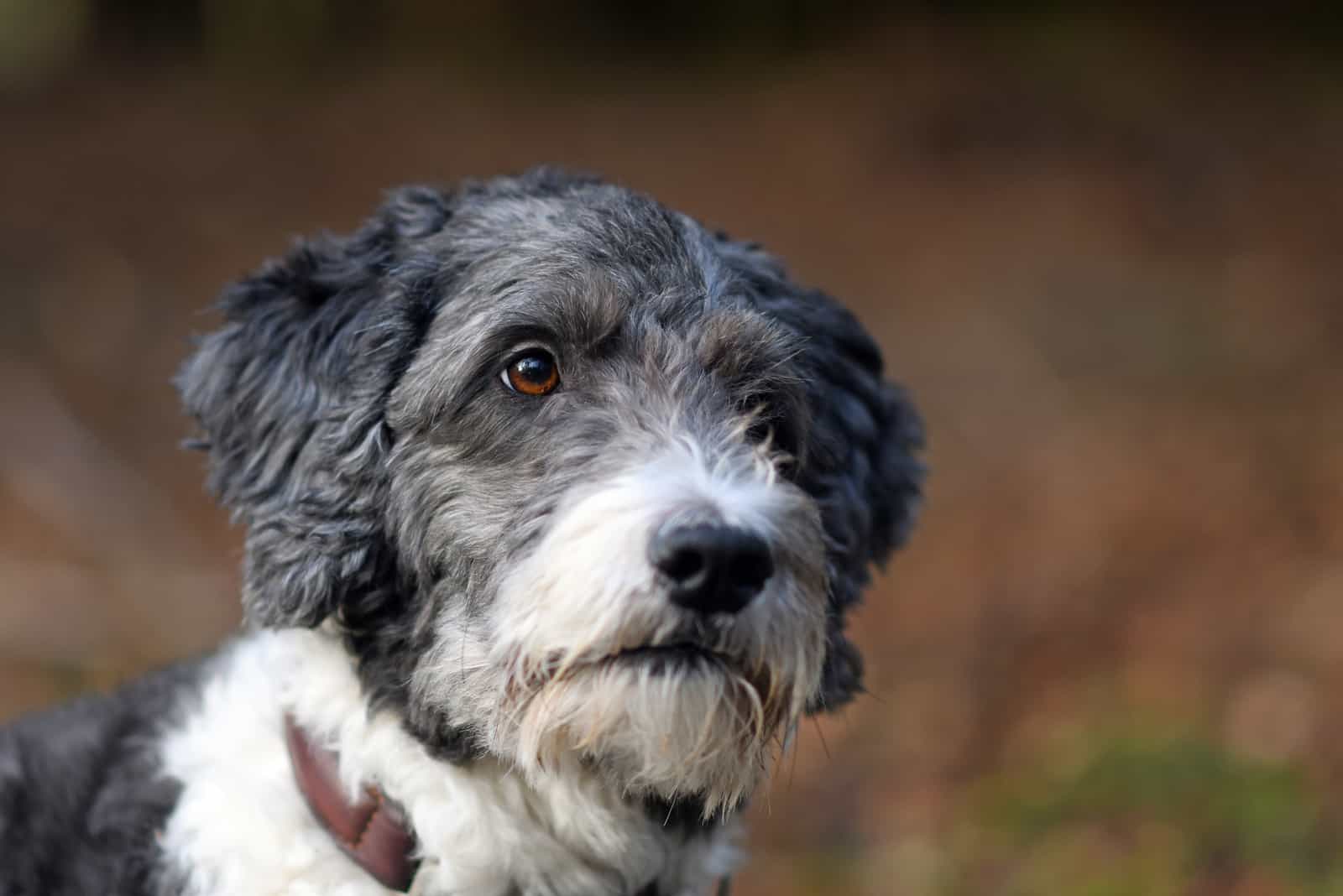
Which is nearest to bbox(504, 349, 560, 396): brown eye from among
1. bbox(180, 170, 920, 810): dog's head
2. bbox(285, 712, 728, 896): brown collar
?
bbox(180, 170, 920, 810): dog's head

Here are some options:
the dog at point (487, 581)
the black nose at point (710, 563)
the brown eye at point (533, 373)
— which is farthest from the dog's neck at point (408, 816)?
the brown eye at point (533, 373)

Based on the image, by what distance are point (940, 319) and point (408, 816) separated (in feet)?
27.9

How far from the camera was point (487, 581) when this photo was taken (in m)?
3.04

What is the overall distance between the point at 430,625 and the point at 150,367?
25.4ft

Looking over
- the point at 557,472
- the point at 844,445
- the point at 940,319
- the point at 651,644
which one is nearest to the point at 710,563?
the point at 651,644

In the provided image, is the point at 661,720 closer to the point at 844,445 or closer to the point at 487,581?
the point at 487,581

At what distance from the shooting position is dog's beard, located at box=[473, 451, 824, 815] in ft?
8.84

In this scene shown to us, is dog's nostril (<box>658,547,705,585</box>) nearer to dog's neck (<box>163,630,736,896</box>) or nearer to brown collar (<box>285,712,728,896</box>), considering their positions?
dog's neck (<box>163,630,736,896</box>)

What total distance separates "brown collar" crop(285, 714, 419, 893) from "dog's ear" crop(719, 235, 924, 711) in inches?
37.3

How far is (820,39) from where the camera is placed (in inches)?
559

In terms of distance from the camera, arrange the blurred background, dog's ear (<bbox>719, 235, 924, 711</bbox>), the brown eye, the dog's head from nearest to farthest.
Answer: the dog's head, the brown eye, dog's ear (<bbox>719, 235, 924, 711</bbox>), the blurred background

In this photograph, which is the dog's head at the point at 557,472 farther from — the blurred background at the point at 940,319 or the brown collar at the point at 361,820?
the blurred background at the point at 940,319

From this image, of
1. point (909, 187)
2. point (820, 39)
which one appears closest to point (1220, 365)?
point (909, 187)

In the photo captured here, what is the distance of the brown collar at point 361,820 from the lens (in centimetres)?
309
